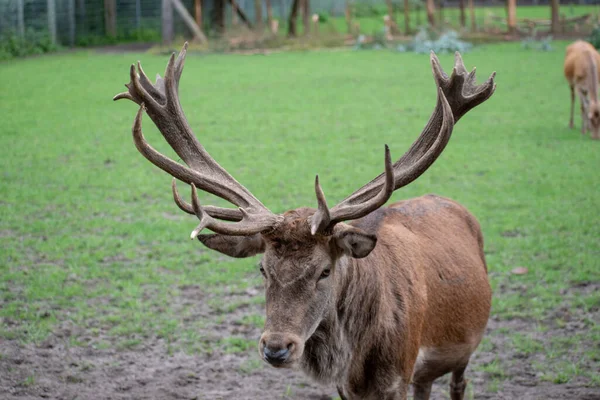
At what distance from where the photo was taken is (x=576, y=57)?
15.7 m

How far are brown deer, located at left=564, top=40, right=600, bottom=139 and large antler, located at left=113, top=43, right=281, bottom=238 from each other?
→ 1058 cm

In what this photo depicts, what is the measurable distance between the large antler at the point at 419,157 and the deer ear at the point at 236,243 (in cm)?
41

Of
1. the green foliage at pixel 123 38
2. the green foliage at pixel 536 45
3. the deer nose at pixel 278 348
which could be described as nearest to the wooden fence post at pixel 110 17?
the green foliage at pixel 123 38

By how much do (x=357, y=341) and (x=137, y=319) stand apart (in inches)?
117

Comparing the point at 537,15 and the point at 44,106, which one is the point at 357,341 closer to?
the point at 44,106

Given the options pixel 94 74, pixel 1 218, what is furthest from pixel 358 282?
pixel 94 74

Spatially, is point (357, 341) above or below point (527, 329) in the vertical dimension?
above

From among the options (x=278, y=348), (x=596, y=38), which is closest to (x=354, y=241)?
(x=278, y=348)

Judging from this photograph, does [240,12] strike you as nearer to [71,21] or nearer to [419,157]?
[71,21]

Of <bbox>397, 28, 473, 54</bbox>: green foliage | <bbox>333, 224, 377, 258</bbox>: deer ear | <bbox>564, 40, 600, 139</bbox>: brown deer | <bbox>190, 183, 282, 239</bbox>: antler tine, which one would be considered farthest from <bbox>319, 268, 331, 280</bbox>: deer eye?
<bbox>397, 28, 473, 54</bbox>: green foliage

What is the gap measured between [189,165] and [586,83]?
11699mm

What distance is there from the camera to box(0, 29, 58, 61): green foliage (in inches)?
1037

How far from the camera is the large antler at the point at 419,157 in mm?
3877

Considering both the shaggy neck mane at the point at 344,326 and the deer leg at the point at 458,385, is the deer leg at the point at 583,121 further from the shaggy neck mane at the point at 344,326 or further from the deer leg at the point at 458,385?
the shaggy neck mane at the point at 344,326
